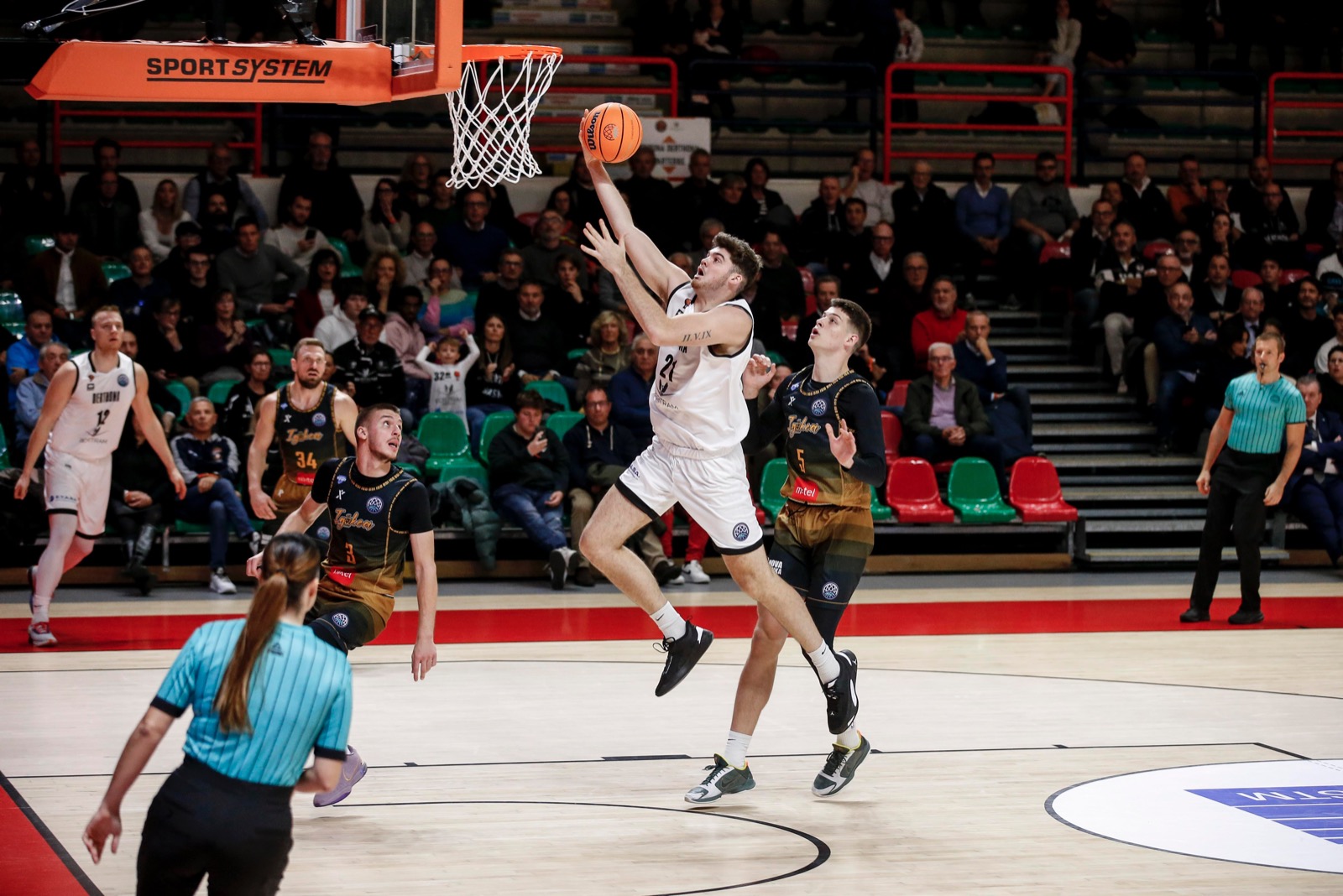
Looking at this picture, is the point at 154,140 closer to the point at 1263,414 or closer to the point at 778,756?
the point at 1263,414

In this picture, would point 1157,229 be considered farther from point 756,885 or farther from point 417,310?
point 756,885

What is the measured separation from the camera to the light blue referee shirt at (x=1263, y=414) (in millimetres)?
10320

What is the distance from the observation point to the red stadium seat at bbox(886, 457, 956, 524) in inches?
495

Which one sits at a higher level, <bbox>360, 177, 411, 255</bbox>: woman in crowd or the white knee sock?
<bbox>360, 177, 411, 255</bbox>: woman in crowd

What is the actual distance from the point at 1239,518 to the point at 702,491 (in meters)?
5.54

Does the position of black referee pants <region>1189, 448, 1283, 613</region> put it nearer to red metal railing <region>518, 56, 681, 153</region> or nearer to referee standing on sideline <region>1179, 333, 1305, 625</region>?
referee standing on sideline <region>1179, 333, 1305, 625</region>

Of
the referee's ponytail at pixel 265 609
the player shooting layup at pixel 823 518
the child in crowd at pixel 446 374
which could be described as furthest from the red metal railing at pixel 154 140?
the referee's ponytail at pixel 265 609

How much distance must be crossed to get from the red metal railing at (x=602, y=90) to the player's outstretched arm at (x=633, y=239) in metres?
8.25

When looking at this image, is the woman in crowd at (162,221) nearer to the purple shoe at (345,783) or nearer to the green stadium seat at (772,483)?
the green stadium seat at (772,483)

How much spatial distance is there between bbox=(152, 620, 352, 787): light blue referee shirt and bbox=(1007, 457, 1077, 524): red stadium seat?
954cm

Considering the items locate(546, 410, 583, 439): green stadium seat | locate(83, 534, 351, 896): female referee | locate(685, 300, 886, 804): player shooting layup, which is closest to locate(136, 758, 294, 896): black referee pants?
locate(83, 534, 351, 896): female referee

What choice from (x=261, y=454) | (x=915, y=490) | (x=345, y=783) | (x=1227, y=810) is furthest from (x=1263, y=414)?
(x=345, y=783)

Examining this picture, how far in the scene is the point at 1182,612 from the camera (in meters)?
11.0

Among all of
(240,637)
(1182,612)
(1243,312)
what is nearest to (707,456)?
(240,637)
